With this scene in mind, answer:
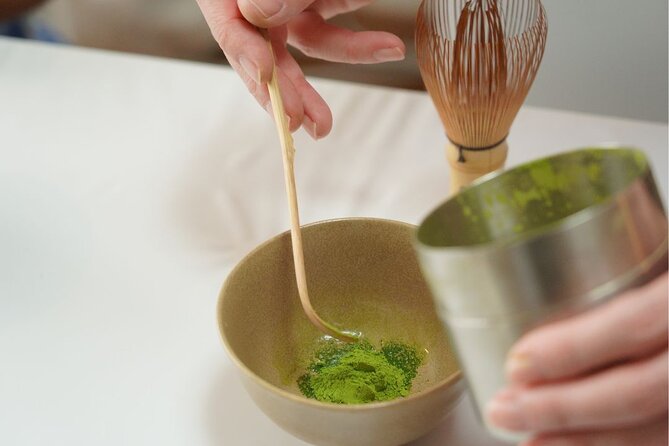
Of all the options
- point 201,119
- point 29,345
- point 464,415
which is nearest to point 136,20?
point 201,119

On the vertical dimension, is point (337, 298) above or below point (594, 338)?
below

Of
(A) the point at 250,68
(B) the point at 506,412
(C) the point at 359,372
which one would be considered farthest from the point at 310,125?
(B) the point at 506,412

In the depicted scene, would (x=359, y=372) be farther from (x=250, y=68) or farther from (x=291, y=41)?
(x=291, y=41)

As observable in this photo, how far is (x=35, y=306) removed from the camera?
615 mm

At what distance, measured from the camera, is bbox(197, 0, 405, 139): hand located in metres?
0.58

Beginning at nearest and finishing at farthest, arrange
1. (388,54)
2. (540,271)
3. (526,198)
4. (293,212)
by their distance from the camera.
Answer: (540,271) < (526,198) < (293,212) < (388,54)

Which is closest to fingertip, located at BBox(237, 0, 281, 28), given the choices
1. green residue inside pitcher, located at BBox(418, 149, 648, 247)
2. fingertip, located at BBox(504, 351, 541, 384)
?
green residue inside pitcher, located at BBox(418, 149, 648, 247)

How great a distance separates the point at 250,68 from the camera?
59 centimetres

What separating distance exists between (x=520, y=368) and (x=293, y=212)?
0.86 feet

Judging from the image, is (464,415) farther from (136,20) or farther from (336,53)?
(136,20)

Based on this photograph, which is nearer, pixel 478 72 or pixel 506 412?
pixel 506 412

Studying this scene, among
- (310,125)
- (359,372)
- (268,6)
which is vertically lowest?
(359,372)

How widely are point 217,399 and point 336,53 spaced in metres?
0.33

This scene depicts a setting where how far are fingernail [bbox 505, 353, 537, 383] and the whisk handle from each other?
339mm
